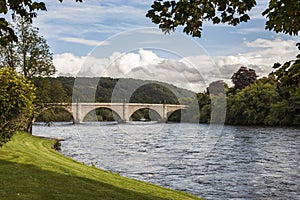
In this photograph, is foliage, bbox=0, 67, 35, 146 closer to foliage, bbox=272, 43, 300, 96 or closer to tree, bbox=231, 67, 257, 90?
foliage, bbox=272, 43, 300, 96

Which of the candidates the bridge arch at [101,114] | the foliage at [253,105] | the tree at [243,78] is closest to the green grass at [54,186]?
the bridge arch at [101,114]

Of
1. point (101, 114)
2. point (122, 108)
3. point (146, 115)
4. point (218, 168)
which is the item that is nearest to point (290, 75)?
point (218, 168)

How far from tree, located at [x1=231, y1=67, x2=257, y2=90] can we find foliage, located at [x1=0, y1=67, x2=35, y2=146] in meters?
78.0

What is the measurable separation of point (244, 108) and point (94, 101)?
28559 millimetres

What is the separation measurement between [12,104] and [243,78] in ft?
265

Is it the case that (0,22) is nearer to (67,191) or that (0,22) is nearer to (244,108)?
(67,191)

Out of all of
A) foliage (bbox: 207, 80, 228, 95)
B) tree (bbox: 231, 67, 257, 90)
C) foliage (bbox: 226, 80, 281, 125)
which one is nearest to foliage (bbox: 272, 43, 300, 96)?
foliage (bbox: 226, 80, 281, 125)

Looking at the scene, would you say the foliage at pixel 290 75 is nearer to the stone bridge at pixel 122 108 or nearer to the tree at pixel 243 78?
the stone bridge at pixel 122 108

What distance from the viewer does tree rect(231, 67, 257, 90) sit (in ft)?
299

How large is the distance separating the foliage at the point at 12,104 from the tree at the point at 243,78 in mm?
78029

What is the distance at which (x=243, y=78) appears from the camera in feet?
301

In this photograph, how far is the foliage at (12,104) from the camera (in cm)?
1590

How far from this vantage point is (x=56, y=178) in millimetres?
11898

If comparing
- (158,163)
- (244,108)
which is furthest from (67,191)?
(244,108)
